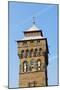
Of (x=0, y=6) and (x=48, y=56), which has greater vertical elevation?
(x=0, y=6)

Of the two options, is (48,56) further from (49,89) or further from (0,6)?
(0,6)

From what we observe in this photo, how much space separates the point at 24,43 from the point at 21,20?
0.25m

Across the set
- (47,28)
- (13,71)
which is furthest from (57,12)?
(13,71)

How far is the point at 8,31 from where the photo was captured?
2.70 m

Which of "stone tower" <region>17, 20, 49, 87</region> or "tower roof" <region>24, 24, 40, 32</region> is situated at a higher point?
"tower roof" <region>24, 24, 40, 32</region>

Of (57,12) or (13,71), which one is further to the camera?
(57,12)

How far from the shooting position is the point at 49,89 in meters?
2.76

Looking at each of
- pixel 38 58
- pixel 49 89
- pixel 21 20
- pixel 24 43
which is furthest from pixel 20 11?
pixel 49 89

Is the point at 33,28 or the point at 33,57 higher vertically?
the point at 33,28

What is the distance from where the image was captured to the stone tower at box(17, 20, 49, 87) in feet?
8.90

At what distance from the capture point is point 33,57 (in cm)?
274

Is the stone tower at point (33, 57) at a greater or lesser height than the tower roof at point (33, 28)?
lesser

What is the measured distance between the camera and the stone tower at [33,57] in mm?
2713

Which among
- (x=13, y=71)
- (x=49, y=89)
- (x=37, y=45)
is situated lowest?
(x=49, y=89)
